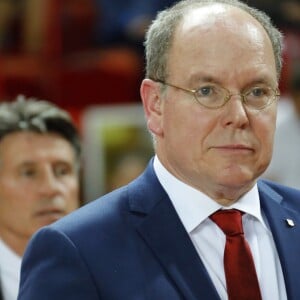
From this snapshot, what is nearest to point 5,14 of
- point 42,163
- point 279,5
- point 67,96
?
point 67,96

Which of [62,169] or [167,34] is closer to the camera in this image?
[167,34]

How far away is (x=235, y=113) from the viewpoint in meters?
2.09

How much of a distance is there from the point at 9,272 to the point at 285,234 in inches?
48.3

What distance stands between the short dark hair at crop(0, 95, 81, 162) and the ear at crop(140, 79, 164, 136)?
1.25 m

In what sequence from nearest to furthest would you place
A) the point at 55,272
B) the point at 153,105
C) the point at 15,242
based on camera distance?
1. the point at 55,272
2. the point at 153,105
3. the point at 15,242

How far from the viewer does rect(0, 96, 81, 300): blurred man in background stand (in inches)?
132

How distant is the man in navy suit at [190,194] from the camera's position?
205 centimetres

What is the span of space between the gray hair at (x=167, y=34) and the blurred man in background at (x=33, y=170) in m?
1.22

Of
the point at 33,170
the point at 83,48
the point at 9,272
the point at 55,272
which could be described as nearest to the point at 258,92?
the point at 55,272

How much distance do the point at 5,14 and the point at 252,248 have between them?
3773 mm

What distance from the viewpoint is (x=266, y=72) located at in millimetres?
2146

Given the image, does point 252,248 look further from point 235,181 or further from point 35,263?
point 35,263

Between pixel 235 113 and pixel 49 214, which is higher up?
pixel 235 113

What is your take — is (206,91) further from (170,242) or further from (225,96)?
(170,242)
